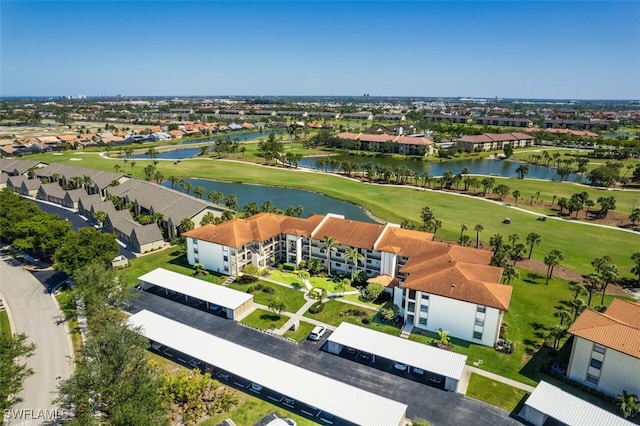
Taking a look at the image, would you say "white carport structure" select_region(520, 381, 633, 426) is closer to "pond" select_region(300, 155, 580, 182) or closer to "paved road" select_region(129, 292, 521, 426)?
Answer: "paved road" select_region(129, 292, 521, 426)

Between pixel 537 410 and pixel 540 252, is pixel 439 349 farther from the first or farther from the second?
pixel 540 252

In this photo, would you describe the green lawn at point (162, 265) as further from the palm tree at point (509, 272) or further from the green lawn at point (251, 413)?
the palm tree at point (509, 272)

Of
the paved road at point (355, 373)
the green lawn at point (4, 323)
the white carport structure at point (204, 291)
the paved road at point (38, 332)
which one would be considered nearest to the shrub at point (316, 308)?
the paved road at point (355, 373)

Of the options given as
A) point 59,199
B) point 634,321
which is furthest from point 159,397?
point 59,199

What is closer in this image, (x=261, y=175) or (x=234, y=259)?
(x=234, y=259)

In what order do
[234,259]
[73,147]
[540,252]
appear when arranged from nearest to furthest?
1. [234,259]
2. [540,252]
3. [73,147]

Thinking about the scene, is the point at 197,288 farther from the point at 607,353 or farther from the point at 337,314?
the point at 607,353

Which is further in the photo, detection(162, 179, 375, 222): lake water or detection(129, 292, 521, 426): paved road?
detection(162, 179, 375, 222): lake water

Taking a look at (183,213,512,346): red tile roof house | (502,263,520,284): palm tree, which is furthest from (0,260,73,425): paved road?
(502,263,520,284): palm tree
